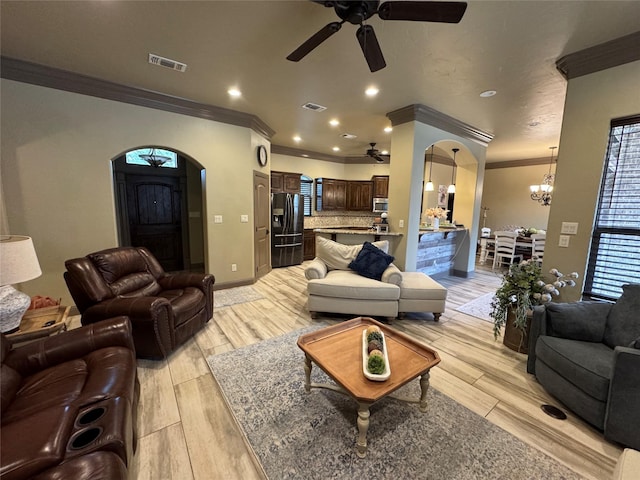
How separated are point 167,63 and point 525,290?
14.5 ft

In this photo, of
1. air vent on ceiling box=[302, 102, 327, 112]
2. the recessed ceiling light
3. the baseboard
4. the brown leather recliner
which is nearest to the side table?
the brown leather recliner

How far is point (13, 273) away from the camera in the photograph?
5.99ft

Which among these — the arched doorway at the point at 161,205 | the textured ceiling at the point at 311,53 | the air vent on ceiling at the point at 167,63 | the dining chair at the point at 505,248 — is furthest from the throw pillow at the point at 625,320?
the arched doorway at the point at 161,205

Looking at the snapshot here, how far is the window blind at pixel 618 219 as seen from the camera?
2316mm

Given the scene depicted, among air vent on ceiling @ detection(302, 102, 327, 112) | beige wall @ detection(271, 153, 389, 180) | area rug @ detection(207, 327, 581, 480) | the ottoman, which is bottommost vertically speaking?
area rug @ detection(207, 327, 581, 480)

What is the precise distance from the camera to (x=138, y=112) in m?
3.51

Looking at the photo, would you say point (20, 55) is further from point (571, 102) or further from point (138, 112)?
point (571, 102)

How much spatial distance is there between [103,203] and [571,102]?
5520 millimetres

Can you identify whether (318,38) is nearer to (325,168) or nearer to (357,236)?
(357,236)

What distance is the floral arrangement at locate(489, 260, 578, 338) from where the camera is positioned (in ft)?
8.19

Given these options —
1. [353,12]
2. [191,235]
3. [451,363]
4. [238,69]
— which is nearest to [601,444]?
[451,363]

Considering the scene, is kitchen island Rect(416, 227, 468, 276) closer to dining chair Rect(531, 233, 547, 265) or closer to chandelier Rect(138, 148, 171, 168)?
dining chair Rect(531, 233, 547, 265)

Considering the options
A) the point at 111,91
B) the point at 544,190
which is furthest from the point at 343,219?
the point at 111,91

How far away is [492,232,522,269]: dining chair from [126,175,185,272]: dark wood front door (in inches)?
295
